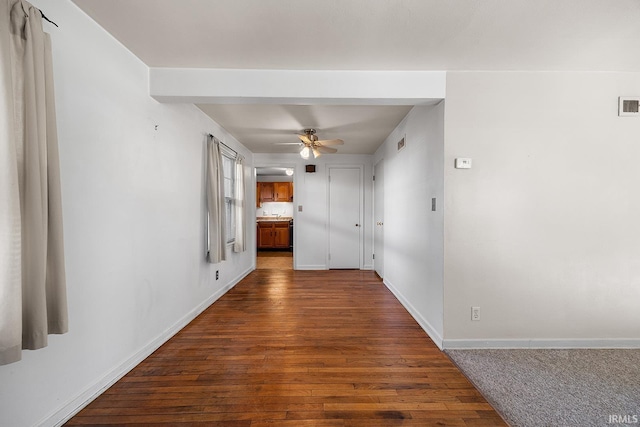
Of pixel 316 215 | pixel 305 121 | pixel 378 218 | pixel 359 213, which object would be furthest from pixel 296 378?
pixel 359 213

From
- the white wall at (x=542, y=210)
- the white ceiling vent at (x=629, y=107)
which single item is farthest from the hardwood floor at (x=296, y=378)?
the white ceiling vent at (x=629, y=107)

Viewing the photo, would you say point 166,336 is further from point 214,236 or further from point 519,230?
point 519,230

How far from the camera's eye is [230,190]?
14.1ft

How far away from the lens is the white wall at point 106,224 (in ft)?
4.88

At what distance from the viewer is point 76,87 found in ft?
5.25

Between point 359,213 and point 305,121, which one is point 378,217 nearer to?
point 359,213

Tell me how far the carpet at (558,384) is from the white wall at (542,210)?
152 mm

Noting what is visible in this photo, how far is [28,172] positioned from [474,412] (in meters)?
2.64

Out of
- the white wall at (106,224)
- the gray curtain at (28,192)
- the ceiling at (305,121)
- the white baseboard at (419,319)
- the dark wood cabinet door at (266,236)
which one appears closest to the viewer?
the gray curtain at (28,192)

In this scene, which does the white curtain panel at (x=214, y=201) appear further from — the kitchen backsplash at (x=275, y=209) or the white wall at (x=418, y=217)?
the kitchen backsplash at (x=275, y=209)

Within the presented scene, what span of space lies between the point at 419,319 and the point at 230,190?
3.22m

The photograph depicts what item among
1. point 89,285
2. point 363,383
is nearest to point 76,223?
point 89,285

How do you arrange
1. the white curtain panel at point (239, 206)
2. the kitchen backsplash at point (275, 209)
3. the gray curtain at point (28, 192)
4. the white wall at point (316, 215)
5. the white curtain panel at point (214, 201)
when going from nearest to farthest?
1. the gray curtain at point (28, 192)
2. the white curtain panel at point (214, 201)
3. the white curtain panel at point (239, 206)
4. the white wall at point (316, 215)
5. the kitchen backsplash at point (275, 209)

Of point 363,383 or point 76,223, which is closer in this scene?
point 76,223
